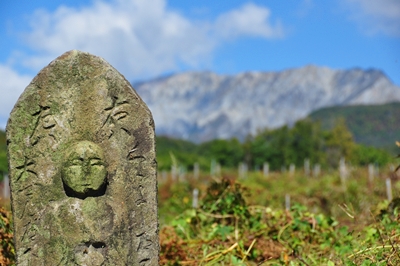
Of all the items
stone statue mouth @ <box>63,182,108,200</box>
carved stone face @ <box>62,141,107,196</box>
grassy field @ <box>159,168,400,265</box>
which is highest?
carved stone face @ <box>62,141,107,196</box>

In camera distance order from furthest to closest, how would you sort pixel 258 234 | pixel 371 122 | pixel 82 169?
pixel 371 122 → pixel 258 234 → pixel 82 169

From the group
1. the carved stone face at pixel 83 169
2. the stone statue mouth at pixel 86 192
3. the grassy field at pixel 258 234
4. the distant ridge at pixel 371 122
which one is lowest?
the grassy field at pixel 258 234

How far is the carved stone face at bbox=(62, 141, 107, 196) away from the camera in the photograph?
435cm

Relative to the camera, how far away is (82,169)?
171 inches

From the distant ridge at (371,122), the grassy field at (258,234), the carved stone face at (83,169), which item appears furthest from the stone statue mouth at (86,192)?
the distant ridge at (371,122)

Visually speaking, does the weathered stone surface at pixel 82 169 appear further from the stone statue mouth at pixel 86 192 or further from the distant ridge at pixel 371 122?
the distant ridge at pixel 371 122

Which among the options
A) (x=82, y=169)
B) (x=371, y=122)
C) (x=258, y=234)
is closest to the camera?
(x=82, y=169)

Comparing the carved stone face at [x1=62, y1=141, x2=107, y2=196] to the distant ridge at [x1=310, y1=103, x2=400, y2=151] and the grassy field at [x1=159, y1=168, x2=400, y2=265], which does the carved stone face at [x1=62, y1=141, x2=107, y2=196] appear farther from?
the distant ridge at [x1=310, y1=103, x2=400, y2=151]

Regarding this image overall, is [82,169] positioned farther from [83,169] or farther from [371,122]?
[371,122]

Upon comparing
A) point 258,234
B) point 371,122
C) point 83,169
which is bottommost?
point 258,234

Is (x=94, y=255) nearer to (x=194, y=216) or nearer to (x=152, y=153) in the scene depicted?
(x=152, y=153)

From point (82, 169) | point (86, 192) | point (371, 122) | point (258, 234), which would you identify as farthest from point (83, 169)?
point (371, 122)

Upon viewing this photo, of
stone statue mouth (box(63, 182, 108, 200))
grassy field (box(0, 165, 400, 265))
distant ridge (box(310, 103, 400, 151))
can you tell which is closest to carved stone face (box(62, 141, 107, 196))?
stone statue mouth (box(63, 182, 108, 200))

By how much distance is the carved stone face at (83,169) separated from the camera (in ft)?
14.3
